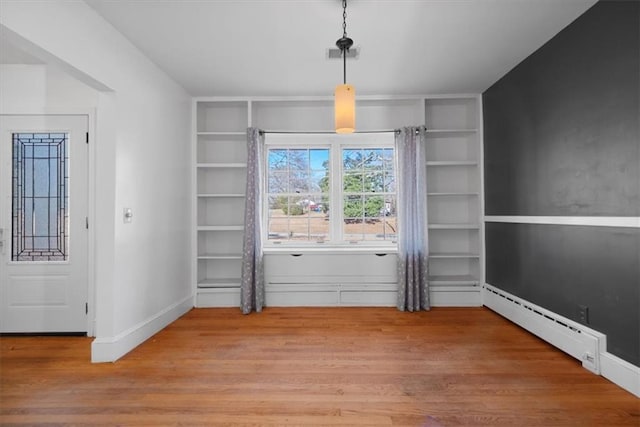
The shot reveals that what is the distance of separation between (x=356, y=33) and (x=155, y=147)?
2.25m

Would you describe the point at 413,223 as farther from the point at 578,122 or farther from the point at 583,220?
the point at 578,122

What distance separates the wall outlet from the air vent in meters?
2.83

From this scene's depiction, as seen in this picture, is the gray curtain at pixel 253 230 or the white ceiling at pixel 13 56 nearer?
the white ceiling at pixel 13 56

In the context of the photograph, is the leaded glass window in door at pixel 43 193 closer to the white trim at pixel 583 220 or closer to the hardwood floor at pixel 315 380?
the hardwood floor at pixel 315 380

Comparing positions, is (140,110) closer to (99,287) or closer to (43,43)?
(43,43)

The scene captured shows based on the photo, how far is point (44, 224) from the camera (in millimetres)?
3162

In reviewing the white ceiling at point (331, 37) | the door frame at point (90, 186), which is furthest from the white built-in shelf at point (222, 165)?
the door frame at point (90, 186)

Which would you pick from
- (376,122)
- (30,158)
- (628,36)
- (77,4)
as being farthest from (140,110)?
(628,36)

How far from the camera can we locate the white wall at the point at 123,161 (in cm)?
217

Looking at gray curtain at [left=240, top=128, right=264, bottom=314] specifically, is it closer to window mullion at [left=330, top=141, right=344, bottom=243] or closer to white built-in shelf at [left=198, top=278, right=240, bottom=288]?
white built-in shelf at [left=198, top=278, right=240, bottom=288]

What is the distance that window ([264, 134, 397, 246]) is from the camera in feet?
14.6

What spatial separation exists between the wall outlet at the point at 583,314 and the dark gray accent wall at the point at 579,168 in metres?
0.04

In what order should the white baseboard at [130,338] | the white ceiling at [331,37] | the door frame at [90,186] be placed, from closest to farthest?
the white ceiling at [331,37] < the white baseboard at [130,338] < the door frame at [90,186]

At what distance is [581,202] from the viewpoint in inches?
100
